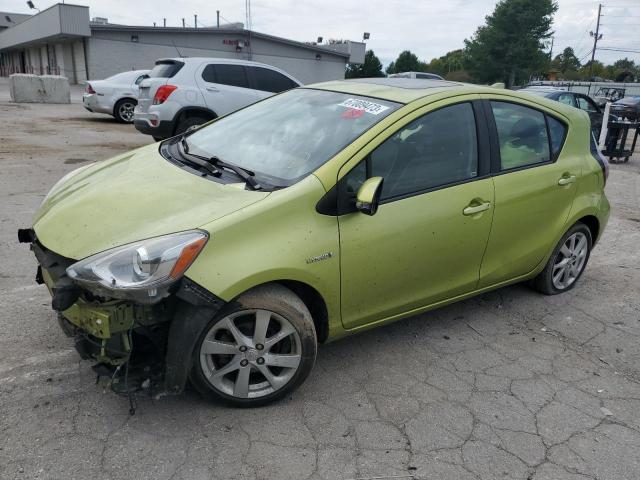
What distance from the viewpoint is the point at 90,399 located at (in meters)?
2.80

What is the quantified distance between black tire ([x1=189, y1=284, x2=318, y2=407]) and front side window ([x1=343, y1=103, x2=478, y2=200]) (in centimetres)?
67

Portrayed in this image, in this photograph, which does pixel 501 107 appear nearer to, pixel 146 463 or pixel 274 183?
pixel 274 183

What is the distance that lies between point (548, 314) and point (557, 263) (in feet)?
1.52

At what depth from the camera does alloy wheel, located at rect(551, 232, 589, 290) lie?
432cm

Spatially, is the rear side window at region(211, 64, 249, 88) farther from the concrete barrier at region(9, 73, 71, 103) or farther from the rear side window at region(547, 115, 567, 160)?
the concrete barrier at region(9, 73, 71, 103)

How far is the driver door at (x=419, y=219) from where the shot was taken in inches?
116

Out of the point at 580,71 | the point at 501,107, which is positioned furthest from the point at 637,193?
the point at 580,71

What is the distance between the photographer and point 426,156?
3.27m

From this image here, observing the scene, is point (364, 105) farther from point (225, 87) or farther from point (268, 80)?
point (268, 80)

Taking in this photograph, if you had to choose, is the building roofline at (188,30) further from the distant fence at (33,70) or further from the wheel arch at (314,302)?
the wheel arch at (314,302)

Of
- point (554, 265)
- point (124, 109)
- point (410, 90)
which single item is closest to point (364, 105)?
point (410, 90)

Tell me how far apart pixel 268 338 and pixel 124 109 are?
14263 mm

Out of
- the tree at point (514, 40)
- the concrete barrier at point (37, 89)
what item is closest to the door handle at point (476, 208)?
the concrete barrier at point (37, 89)

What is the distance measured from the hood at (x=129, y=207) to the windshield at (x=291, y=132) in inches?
12.2
